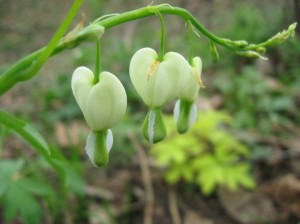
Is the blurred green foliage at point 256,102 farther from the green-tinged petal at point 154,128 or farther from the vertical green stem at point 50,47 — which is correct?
the vertical green stem at point 50,47

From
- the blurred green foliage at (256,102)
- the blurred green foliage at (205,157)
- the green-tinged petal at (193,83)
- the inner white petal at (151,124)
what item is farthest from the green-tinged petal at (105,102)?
the blurred green foliage at (256,102)

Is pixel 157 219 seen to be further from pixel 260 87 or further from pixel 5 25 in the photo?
pixel 5 25

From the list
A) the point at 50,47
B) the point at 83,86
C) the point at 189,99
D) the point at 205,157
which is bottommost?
the point at 205,157

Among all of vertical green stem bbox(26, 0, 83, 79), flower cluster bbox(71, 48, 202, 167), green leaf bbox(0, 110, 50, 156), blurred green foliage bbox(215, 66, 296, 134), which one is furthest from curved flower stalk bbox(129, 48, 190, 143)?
blurred green foliage bbox(215, 66, 296, 134)

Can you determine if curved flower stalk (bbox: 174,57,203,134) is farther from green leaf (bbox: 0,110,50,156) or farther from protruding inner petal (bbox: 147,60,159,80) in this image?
green leaf (bbox: 0,110,50,156)

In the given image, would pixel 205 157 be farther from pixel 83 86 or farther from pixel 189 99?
pixel 83 86

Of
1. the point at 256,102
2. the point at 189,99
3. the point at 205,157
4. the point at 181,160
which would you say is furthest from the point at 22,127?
the point at 256,102

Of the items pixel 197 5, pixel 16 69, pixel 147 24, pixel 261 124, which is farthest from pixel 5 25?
pixel 16 69
